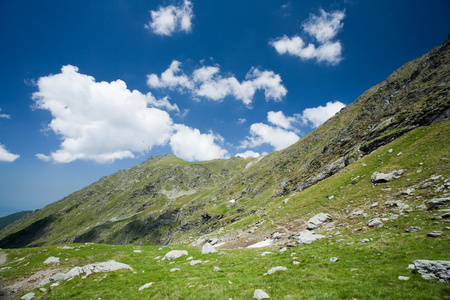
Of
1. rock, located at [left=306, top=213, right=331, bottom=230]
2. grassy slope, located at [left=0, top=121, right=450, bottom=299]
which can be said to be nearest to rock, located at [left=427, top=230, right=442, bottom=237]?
grassy slope, located at [left=0, top=121, right=450, bottom=299]

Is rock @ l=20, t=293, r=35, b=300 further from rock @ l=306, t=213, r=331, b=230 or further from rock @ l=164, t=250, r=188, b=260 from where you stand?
rock @ l=306, t=213, r=331, b=230

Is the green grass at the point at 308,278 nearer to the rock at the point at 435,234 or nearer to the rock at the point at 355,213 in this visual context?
the rock at the point at 435,234

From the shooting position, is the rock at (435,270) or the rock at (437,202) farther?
the rock at (437,202)

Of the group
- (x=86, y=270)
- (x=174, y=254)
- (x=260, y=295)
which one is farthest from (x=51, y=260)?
(x=260, y=295)

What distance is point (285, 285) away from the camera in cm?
1320

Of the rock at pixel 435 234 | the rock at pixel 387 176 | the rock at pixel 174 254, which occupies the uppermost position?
the rock at pixel 387 176

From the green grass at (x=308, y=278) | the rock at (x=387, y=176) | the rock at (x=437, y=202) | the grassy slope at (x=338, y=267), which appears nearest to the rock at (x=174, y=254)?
the grassy slope at (x=338, y=267)

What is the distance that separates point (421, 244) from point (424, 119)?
49.8 meters

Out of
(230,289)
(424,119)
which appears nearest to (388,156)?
(424,119)

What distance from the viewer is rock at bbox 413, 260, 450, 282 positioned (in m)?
10.2

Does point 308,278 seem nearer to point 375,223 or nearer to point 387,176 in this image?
point 375,223

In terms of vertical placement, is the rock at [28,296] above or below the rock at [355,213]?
below

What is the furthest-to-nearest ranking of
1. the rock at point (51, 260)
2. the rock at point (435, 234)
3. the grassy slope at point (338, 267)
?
the rock at point (51, 260) < the rock at point (435, 234) < the grassy slope at point (338, 267)

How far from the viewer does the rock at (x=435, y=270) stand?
10242mm
